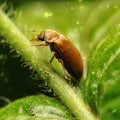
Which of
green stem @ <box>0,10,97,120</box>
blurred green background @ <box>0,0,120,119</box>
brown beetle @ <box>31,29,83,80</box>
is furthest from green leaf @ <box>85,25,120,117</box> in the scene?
blurred green background @ <box>0,0,120,119</box>

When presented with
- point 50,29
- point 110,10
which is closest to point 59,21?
point 50,29

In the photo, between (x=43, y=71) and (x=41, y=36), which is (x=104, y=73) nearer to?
(x=43, y=71)

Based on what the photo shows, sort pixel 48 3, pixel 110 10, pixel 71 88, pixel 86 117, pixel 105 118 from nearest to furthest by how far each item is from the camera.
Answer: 1. pixel 105 118
2. pixel 86 117
3. pixel 71 88
4. pixel 110 10
5. pixel 48 3

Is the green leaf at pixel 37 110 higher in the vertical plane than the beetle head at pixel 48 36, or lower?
lower

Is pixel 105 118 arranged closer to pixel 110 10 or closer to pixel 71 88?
pixel 71 88

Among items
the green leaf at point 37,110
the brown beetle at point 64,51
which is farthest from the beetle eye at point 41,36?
the green leaf at point 37,110

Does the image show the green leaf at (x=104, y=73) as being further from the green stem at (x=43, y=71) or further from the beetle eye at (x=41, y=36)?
the beetle eye at (x=41, y=36)

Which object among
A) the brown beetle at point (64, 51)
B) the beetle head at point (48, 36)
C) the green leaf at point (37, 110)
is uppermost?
the beetle head at point (48, 36)

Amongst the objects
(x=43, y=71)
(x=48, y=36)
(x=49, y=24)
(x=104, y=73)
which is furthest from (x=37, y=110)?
(x=49, y=24)
